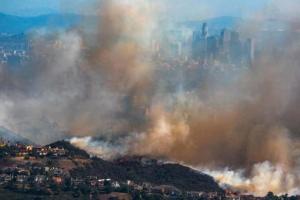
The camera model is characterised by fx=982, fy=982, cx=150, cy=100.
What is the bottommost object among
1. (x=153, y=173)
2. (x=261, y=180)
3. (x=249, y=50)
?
(x=261, y=180)

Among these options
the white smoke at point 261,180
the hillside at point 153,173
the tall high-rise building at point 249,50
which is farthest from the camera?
the tall high-rise building at point 249,50

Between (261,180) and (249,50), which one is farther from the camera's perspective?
(249,50)

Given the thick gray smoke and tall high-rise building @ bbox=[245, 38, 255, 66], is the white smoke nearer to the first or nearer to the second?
the thick gray smoke

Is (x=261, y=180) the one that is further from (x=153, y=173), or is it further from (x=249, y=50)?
(x=249, y=50)

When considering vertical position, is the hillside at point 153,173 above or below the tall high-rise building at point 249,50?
below

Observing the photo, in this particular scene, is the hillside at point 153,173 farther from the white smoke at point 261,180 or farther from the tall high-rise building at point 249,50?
the tall high-rise building at point 249,50

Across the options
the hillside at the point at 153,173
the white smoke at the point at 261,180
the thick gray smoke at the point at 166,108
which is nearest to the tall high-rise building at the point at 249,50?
the thick gray smoke at the point at 166,108

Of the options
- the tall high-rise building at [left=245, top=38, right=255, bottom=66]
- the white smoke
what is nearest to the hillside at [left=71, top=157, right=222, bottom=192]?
the white smoke

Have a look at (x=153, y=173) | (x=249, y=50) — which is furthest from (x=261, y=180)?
(x=249, y=50)
